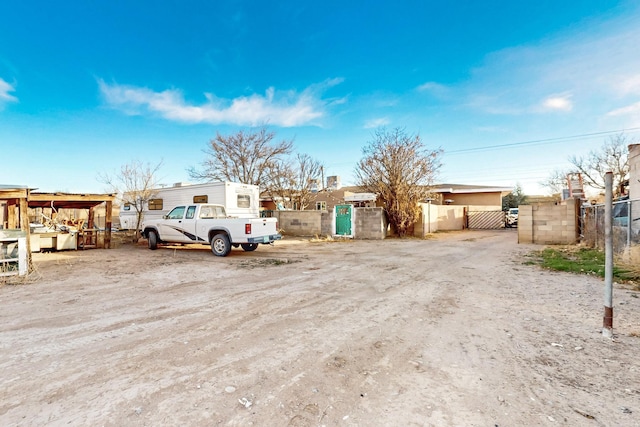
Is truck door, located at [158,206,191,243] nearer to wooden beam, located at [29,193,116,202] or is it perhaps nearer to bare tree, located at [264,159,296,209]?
wooden beam, located at [29,193,116,202]

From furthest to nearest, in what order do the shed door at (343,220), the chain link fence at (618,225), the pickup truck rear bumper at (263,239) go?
the shed door at (343,220), the pickup truck rear bumper at (263,239), the chain link fence at (618,225)

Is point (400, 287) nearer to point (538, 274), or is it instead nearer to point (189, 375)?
point (538, 274)

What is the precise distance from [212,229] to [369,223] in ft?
30.1

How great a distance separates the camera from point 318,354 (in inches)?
119

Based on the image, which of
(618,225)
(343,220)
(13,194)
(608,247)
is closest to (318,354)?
(608,247)

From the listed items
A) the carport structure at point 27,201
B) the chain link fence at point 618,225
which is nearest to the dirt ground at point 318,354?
the carport structure at point 27,201

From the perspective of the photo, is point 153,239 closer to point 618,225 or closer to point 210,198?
point 210,198

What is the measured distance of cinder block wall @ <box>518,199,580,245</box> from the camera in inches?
524

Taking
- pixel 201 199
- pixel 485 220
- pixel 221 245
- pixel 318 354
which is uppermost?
pixel 201 199

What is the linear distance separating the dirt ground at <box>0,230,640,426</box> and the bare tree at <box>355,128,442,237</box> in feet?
35.8

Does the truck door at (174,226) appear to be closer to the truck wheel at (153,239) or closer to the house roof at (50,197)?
the truck wheel at (153,239)

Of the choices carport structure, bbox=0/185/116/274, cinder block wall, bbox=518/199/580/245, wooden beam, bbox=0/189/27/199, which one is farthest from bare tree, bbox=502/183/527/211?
wooden beam, bbox=0/189/27/199

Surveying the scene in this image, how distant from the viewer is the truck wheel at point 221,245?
9.94m

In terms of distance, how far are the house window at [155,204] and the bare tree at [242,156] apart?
7688mm
